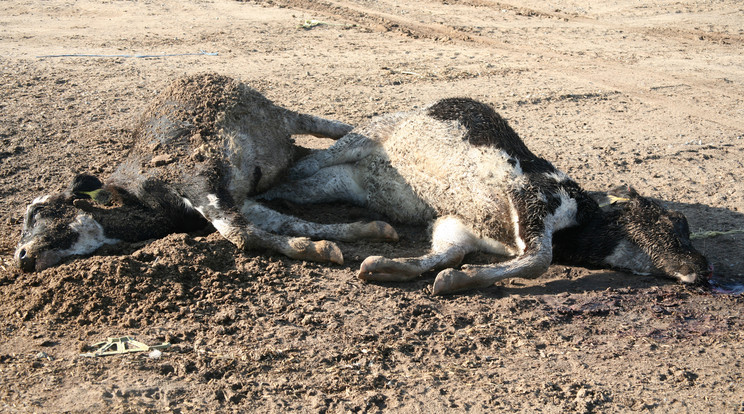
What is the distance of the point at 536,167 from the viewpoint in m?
4.90

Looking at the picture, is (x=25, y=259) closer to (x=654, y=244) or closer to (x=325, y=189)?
(x=325, y=189)

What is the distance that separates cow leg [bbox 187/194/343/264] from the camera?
463cm

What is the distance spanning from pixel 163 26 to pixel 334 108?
17.4 feet

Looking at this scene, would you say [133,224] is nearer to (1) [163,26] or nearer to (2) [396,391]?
(2) [396,391]

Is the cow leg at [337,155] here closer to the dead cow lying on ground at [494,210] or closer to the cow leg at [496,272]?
the dead cow lying on ground at [494,210]

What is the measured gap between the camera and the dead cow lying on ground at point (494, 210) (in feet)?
14.8

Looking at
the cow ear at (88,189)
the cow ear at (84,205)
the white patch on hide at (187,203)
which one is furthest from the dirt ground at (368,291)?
the cow ear at (88,189)

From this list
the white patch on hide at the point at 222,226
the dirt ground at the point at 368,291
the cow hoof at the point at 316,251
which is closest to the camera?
the dirt ground at the point at 368,291

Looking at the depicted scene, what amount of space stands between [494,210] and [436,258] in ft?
1.79

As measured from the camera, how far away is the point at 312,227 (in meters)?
5.12

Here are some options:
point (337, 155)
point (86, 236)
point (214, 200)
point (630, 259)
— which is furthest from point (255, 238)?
point (630, 259)

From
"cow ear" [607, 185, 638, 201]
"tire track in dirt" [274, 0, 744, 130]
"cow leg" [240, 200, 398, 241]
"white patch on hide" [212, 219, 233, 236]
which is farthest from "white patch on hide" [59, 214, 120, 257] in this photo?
"tire track in dirt" [274, 0, 744, 130]

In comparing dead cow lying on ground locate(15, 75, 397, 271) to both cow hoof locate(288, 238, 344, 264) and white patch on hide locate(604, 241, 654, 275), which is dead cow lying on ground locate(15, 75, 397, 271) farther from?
white patch on hide locate(604, 241, 654, 275)

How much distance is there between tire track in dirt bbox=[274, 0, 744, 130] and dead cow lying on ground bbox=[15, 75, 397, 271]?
5.63 m
